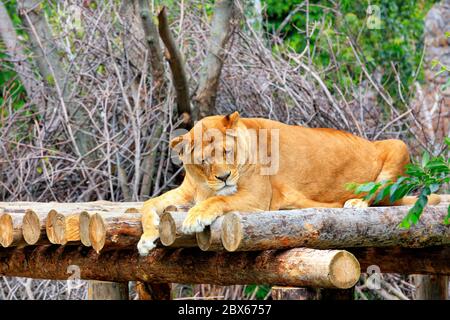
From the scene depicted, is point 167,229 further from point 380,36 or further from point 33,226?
point 380,36

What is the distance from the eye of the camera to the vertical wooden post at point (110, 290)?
242 inches

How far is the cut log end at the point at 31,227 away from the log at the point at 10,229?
8 centimetres

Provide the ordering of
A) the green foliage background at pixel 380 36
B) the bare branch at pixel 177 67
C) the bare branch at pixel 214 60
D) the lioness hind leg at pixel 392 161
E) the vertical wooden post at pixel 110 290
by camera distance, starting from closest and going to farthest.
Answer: the lioness hind leg at pixel 392 161 < the vertical wooden post at pixel 110 290 < the bare branch at pixel 177 67 < the bare branch at pixel 214 60 < the green foliage background at pixel 380 36

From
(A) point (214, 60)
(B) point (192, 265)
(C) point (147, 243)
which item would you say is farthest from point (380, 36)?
(C) point (147, 243)

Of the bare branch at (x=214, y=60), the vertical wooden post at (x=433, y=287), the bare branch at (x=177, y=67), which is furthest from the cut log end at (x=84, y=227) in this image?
the bare branch at (x=214, y=60)

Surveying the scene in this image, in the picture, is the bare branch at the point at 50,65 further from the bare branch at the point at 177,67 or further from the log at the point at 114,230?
the log at the point at 114,230

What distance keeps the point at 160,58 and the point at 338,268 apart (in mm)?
4813

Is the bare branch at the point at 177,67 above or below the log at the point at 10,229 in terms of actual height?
above

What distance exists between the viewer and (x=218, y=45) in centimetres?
875

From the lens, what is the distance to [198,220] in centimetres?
443

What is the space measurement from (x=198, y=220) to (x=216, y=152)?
20.7 inches

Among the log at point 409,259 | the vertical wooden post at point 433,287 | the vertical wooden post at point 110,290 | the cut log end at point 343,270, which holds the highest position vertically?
the cut log end at point 343,270

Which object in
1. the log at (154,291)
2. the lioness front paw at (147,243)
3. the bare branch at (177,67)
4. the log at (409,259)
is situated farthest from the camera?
the bare branch at (177,67)

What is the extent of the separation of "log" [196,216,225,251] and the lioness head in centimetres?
41
